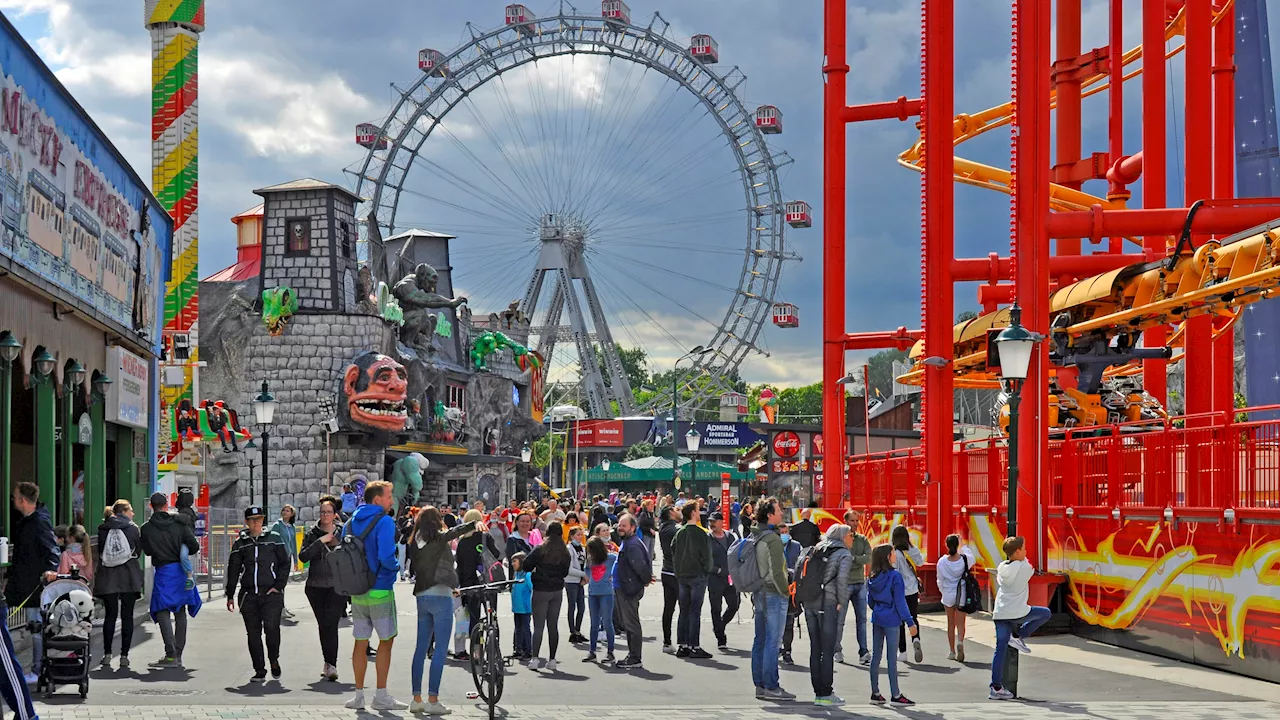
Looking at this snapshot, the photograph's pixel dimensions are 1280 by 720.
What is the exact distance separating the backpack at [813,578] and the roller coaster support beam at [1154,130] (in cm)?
1267

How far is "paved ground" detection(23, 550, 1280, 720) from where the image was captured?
11.8 m

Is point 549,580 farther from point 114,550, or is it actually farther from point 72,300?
point 72,300

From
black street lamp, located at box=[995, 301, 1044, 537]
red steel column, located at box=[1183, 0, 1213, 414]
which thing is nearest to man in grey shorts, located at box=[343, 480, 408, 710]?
black street lamp, located at box=[995, 301, 1044, 537]

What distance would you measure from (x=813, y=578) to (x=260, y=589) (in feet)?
16.2

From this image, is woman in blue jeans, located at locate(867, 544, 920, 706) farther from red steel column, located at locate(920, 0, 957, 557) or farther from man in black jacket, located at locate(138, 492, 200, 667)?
red steel column, located at locate(920, 0, 957, 557)

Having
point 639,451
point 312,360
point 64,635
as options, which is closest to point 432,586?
point 64,635

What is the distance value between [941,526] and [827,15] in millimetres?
9758

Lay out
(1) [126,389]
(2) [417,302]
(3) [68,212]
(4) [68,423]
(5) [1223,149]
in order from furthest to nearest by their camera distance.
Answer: (2) [417,302]
(5) [1223,149]
(1) [126,389]
(4) [68,423]
(3) [68,212]

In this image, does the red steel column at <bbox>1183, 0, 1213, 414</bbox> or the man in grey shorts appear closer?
the man in grey shorts

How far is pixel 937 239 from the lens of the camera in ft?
73.9

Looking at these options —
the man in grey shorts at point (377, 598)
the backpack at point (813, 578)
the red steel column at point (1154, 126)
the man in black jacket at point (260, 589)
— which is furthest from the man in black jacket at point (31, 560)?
the red steel column at point (1154, 126)

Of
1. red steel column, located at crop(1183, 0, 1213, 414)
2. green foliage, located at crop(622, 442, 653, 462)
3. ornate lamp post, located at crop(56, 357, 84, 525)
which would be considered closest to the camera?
ornate lamp post, located at crop(56, 357, 84, 525)

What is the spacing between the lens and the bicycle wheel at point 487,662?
11703mm

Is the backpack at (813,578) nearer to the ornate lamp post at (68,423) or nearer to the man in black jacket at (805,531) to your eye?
the man in black jacket at (805,531)
